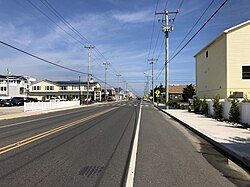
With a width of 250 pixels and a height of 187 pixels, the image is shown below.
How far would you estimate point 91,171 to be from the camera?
636 cm

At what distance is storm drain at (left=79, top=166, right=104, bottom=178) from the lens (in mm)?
6095

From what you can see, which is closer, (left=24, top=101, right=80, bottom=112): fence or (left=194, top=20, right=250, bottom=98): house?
(left=194, top=20, right=250, bottom=98): house

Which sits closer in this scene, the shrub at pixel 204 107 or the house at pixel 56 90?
the shrub at pixel 204 107

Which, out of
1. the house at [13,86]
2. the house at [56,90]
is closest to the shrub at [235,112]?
the house at [13,86]

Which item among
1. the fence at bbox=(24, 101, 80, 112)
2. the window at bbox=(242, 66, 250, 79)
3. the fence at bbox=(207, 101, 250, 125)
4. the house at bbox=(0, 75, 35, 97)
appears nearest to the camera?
the fence at bbox=(207, 101, 250, 125)

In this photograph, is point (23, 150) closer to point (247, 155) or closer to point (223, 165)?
point (223, 165)

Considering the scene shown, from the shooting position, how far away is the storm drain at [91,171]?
6095 mm

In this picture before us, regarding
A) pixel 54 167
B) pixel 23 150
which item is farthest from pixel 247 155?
pixel 23 150

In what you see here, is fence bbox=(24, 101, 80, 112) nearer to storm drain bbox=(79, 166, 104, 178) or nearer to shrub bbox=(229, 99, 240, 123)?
shrub bbox=(229, 99, 240, 123)

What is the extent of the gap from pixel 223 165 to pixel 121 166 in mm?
2675

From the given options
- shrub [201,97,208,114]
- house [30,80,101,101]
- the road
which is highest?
house [30,80,101,101]

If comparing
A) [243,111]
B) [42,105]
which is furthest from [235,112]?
[42,105]

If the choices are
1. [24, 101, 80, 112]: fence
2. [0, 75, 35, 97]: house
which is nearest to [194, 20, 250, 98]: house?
[24, 101, 80, 112]: fence

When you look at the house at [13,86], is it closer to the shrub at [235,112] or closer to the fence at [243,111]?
the fence at [243,111]
